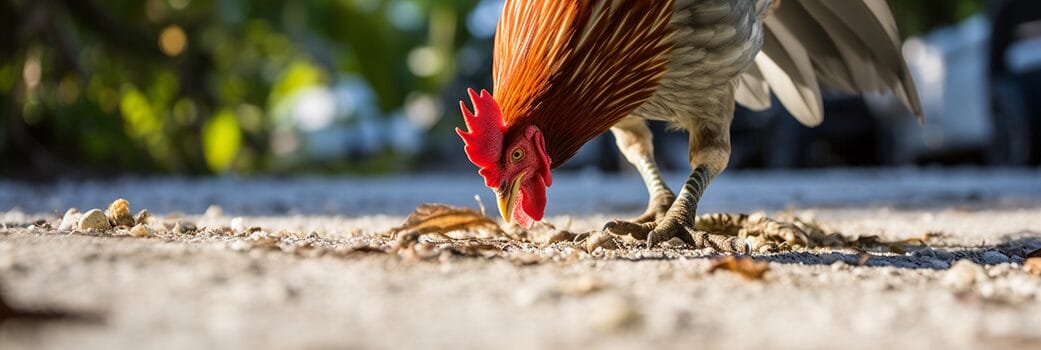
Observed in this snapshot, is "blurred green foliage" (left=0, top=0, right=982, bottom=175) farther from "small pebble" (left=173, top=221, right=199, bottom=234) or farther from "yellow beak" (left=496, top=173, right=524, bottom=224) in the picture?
"yellow beak" (left=496, top=173, right=524, bottom=224)

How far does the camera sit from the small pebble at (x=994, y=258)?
103 inches

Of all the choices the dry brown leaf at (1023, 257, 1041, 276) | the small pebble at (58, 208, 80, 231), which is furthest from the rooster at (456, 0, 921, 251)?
the small pebble at (58, 208, 80, 231)

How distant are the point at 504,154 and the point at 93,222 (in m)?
1.32

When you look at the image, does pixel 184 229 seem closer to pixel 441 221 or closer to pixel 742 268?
pixel 441 221

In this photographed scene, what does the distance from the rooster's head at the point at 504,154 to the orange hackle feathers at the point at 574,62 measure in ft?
0.10

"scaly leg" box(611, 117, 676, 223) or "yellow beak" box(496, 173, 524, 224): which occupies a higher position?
"scaly leg" box(611, 117, 676, 223)

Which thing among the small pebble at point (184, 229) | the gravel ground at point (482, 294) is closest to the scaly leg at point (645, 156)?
the gravel ground at point (482, 294)

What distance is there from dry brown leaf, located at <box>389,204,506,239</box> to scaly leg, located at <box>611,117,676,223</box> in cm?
62

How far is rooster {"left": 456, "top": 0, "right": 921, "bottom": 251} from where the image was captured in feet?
8.61

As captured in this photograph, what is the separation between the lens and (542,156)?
2629 millimetres

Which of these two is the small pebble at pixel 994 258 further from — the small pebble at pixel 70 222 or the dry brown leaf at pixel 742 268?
the small pebble at pixel 70 222

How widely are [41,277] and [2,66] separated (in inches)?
339

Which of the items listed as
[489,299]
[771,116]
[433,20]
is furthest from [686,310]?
[433,20]

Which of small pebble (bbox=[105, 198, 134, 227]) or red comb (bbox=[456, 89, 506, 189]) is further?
small pebble (bbox=[105, 198, 134, 227])
